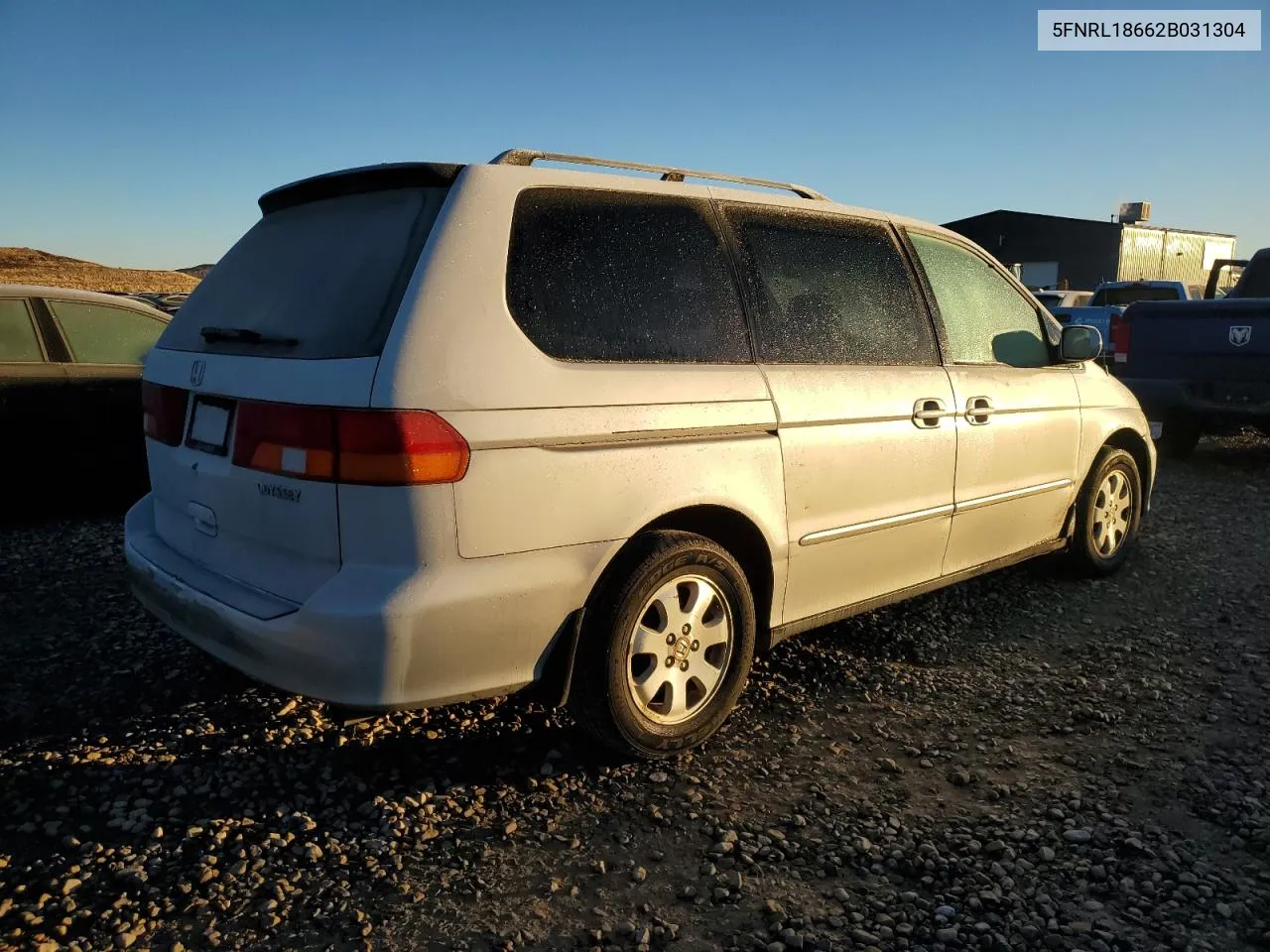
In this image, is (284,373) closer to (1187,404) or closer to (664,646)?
(664,646)

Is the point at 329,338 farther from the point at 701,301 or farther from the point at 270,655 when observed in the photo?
the point at 701,301

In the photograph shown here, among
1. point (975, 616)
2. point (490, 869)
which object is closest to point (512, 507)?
point (490, 869)

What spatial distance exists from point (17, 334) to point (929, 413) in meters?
5.40

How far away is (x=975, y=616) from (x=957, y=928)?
247 centimetres

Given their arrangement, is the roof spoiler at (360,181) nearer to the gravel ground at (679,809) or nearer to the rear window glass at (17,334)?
the gravel ground at (679,809)

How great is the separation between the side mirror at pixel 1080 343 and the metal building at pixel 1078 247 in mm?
34034

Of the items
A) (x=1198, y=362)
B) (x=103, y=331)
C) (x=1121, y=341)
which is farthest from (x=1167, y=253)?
(x=103, y=331)

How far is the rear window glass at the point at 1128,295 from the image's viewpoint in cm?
1490

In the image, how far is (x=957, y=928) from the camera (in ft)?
7.30

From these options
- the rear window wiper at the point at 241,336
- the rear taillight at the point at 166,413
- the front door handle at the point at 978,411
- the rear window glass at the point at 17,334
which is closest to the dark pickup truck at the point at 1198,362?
the front door handle at the point at 978,411

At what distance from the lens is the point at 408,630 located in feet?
7.66

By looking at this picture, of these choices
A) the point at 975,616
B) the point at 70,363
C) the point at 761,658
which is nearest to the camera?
the point at 761,658

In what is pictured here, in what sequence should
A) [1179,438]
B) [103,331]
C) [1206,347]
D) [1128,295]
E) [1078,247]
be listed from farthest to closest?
→ [1078,247], [1128,295], [1179,438], [1206,347], [103,331]

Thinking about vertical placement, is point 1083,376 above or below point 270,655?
above
